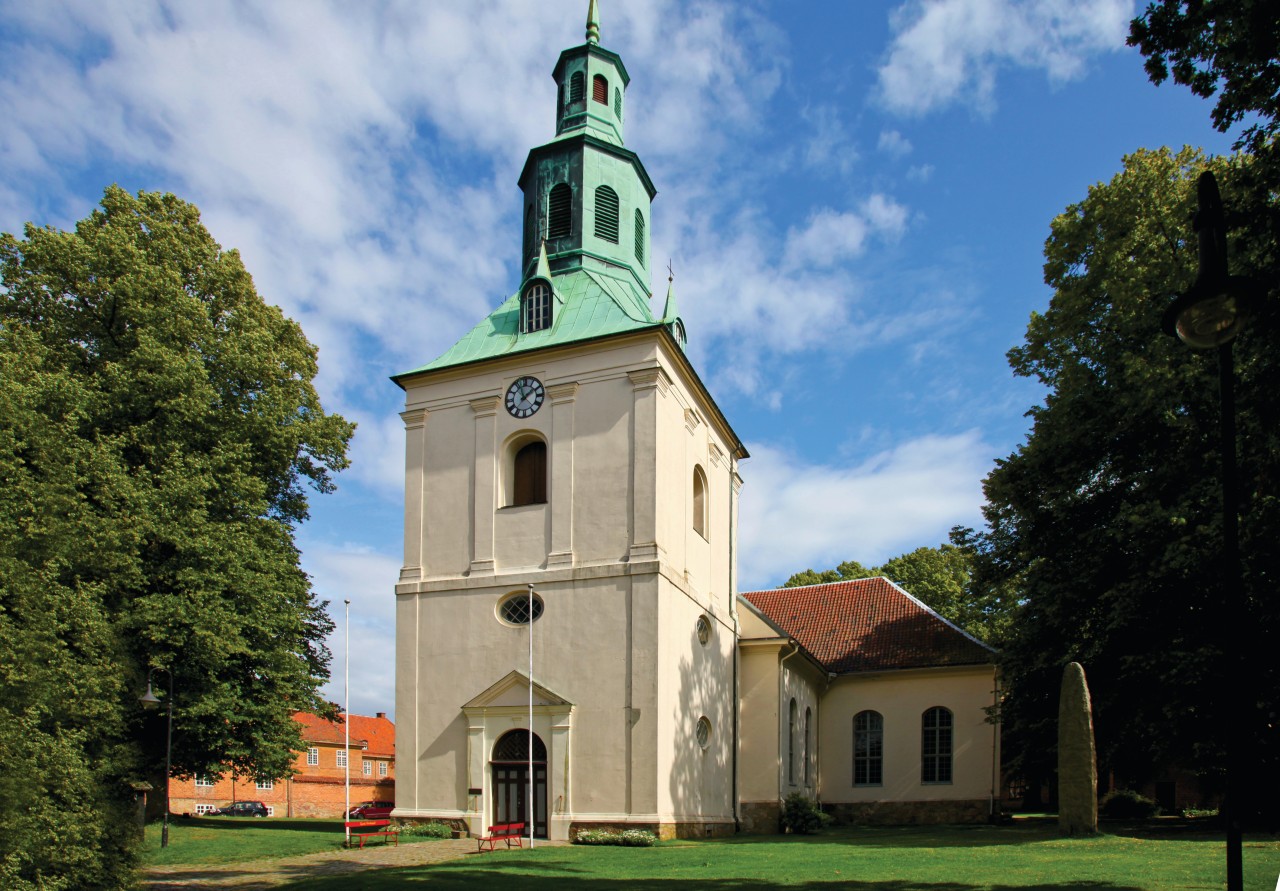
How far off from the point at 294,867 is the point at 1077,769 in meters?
14.8

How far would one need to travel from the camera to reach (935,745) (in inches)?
1291

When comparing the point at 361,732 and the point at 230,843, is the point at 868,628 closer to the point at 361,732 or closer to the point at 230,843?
the point at 230,843

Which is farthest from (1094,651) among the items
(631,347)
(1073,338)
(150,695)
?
(150,695)

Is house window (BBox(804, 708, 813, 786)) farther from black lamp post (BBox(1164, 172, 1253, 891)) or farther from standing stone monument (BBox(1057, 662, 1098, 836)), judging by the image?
black lamp post (BBox(1164, 172, 1253, 891))

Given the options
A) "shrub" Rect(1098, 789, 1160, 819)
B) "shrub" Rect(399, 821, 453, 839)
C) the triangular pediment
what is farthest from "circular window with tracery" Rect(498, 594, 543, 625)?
"shrub" Rect(1098, 789, 1160, 819)

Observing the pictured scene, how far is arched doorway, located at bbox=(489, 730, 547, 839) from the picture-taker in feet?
→ 75.3

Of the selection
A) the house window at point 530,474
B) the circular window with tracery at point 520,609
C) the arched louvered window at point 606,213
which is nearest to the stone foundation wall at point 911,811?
the circular window with tracery at point 520,609

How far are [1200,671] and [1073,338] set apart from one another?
802 cm

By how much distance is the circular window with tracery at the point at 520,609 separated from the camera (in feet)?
78.7

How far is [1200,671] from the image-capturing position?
20.0 meters

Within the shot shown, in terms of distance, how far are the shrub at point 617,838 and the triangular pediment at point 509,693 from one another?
3108 millimetres

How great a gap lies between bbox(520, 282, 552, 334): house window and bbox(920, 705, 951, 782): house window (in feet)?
58.7

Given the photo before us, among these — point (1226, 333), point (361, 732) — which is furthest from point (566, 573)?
point (361, 732)

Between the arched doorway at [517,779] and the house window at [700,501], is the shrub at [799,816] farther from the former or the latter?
the arched doorway at [517,779]
